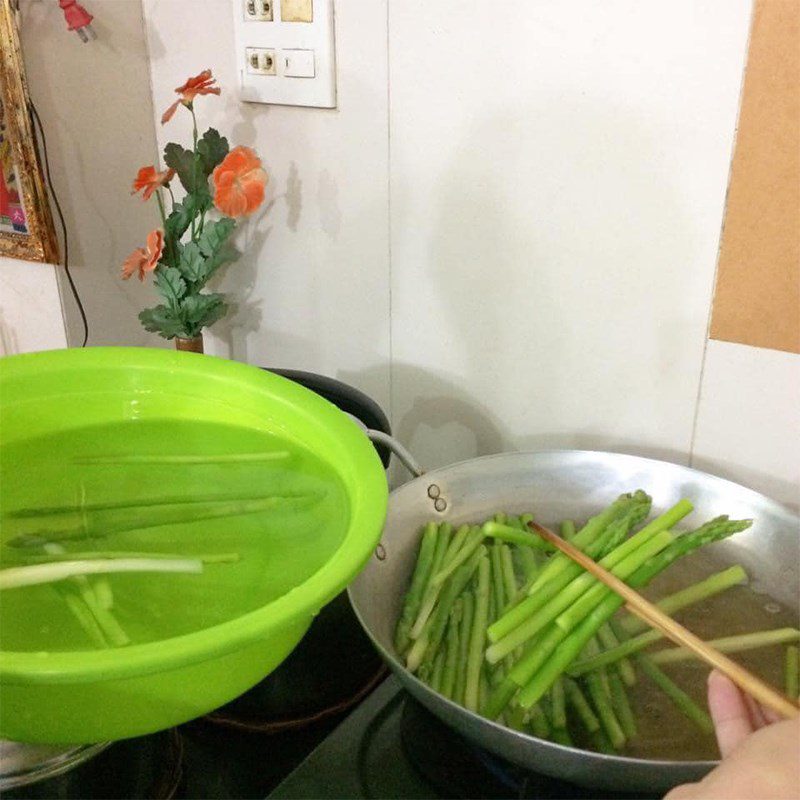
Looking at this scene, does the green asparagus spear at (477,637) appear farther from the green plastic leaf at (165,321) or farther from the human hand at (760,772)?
the green plastic leaf at (165,321)

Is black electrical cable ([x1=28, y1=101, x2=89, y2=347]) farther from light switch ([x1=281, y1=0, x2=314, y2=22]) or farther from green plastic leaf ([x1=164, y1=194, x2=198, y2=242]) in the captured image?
light switch ([x1=281, y1=0, x2=314, y2=22])

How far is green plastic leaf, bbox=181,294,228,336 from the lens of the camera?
0.96 m

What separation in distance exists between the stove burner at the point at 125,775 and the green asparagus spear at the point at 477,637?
243mm

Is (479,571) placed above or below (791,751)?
below

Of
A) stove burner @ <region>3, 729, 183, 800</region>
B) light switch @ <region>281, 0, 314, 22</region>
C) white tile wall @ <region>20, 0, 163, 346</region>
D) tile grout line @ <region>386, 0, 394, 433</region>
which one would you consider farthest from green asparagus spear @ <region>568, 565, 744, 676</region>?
white tile wall @ <region>20, 0, 163, 346</region>

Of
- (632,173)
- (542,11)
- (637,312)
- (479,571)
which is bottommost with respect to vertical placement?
(479,571)

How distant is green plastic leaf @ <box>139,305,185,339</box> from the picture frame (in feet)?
0.75

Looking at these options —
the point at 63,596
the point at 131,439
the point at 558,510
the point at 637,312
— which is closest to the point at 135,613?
the point at 63,596

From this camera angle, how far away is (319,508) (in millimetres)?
527

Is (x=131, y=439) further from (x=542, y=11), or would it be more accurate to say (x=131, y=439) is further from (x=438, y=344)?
(x=542, y=11)

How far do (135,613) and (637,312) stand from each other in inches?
22.0

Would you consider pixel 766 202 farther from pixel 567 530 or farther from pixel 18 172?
pixel 18 172

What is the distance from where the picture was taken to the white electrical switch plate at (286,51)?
888 millimetres

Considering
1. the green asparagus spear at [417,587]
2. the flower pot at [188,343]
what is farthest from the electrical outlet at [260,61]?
the green asparagus spear at [417,587]
